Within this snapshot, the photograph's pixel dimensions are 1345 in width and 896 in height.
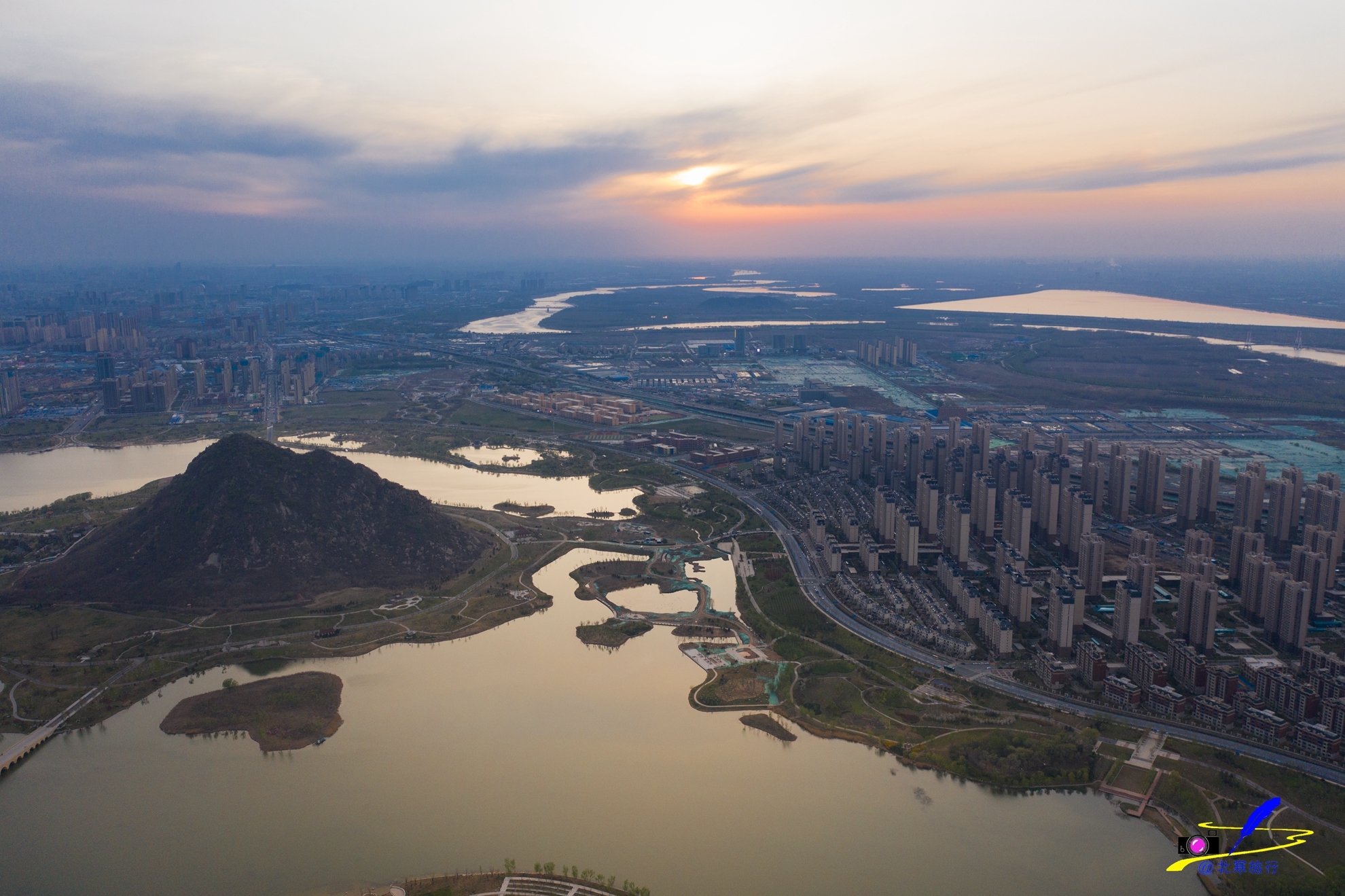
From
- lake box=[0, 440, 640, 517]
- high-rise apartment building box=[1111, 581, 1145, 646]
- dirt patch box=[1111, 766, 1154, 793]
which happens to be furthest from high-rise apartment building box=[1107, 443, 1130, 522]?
dirt patch box=[1111, 766, 1154, 793]

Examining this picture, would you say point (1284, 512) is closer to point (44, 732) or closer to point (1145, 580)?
point (1145, 580)

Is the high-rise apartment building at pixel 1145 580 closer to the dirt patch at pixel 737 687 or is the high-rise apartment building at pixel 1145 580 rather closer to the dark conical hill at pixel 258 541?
the dirt patch at pixel 737 687

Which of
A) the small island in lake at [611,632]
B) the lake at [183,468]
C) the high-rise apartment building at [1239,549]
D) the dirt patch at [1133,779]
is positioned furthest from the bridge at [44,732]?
the high-rise apartment building at [1239,549]

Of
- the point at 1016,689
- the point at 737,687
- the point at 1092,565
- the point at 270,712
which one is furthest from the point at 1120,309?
the point at 270,712

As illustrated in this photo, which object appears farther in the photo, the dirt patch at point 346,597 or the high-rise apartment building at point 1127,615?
the dirt patch at point 346,597

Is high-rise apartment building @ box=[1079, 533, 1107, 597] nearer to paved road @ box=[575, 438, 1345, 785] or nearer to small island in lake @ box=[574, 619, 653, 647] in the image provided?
paved road @ box=[575, 438, 1345, 785]

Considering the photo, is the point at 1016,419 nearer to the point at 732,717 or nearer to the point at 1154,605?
the point at 1154,605

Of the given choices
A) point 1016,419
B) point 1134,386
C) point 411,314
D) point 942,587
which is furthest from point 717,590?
point 411,314
